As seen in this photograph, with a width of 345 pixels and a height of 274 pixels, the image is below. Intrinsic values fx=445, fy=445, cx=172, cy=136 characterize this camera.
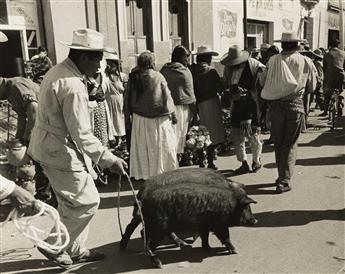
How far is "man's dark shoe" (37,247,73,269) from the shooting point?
3.90 m

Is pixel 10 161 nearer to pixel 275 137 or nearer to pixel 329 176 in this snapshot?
pixel 275 137

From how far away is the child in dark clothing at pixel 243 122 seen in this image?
6679 mm

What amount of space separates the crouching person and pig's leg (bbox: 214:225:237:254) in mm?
1083

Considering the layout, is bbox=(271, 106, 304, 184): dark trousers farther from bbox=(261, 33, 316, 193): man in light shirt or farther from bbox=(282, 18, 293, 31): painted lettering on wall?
bbox=(282, 18, 293, 31): painted lettering on wall

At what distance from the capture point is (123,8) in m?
11.2

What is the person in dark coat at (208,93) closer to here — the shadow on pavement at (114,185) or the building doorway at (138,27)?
the shadow on pavement at (114,185)

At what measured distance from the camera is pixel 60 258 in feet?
12.9

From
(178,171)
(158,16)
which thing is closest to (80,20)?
(158,16)

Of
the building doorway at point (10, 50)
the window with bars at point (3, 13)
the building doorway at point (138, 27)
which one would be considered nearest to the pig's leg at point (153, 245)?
the building doorway at point (10, 50)

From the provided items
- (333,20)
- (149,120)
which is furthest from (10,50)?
(333,20)

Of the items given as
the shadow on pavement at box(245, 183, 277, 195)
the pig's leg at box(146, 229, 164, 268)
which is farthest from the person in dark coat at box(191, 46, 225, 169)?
the pig's leg at box(146, 229, 164, 268)

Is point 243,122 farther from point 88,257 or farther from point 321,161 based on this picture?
point 88,257

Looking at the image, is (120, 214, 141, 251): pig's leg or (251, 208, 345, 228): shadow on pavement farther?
(251, 208, 345, 228): shadow on pavement

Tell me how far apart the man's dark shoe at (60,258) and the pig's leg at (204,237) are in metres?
1.22
